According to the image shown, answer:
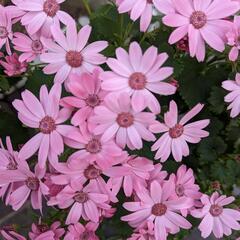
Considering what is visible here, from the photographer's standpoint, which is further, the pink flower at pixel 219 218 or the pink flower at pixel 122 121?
the pink flower at pixel 219 218

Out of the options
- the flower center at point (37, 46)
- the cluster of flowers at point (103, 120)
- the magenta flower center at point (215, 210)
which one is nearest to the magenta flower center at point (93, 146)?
the cluster of flowers at point (103, 120)

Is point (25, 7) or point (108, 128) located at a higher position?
point (25, 7)

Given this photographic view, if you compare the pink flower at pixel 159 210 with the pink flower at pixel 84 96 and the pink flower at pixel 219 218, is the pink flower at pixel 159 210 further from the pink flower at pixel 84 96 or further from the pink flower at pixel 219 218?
the pink flower at pixel 84 96

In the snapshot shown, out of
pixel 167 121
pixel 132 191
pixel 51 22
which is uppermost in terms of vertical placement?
pixel 51 22

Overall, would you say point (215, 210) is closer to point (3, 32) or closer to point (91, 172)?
point (91, 172)

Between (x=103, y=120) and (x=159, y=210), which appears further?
(x=159, y=210)

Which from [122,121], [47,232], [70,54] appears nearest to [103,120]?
[122,121]

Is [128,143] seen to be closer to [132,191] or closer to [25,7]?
[132,191]

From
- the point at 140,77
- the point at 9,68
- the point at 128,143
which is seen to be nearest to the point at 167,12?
the point at 140,77
